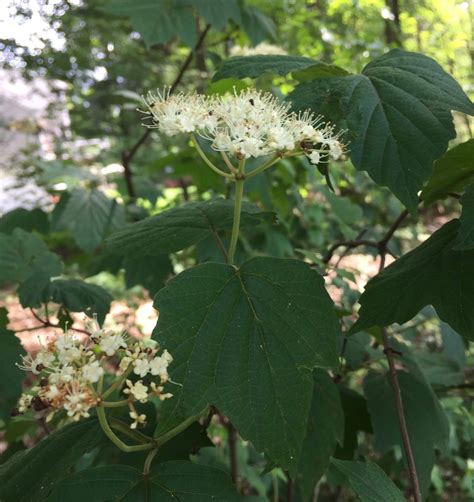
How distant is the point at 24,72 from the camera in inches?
126

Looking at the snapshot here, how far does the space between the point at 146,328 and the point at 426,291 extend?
1987mm

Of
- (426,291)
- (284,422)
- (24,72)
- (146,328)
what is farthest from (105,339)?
(24,72)

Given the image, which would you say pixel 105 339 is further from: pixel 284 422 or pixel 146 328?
pixel 146 328

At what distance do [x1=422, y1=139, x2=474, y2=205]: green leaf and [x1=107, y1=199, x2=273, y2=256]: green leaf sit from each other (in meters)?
0.24

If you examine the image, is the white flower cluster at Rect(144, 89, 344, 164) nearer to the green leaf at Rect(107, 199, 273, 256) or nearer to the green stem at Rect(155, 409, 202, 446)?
the green leaf at Rect(107, 199, 273, 256)

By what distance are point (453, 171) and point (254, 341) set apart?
391mm

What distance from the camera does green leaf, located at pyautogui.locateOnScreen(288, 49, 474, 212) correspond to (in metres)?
0.70

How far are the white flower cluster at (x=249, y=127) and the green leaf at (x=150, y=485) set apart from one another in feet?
1.21

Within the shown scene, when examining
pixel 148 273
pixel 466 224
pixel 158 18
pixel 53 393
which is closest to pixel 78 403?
pixel 53 393

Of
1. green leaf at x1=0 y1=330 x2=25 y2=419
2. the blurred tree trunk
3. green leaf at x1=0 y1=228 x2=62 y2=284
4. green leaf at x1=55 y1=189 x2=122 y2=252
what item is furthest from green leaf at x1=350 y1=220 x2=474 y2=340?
the blurred tree trunk

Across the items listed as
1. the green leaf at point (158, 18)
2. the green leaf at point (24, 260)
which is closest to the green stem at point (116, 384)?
the green leaf at point (24, 260)

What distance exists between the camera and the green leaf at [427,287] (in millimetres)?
684

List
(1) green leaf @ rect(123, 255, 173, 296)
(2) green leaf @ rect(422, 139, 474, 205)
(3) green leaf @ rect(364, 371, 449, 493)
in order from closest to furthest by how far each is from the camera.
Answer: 1. (2) green leaf @ rect(422, 139, 474, 205)
2. (3) green leaf @ rect(364, 371, 449, 493)
3. (1) green leaf @ rect(123, 255, 173, 296)

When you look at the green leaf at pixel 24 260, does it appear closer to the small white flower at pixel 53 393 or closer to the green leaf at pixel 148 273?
the green leaf at pixel 148 273
